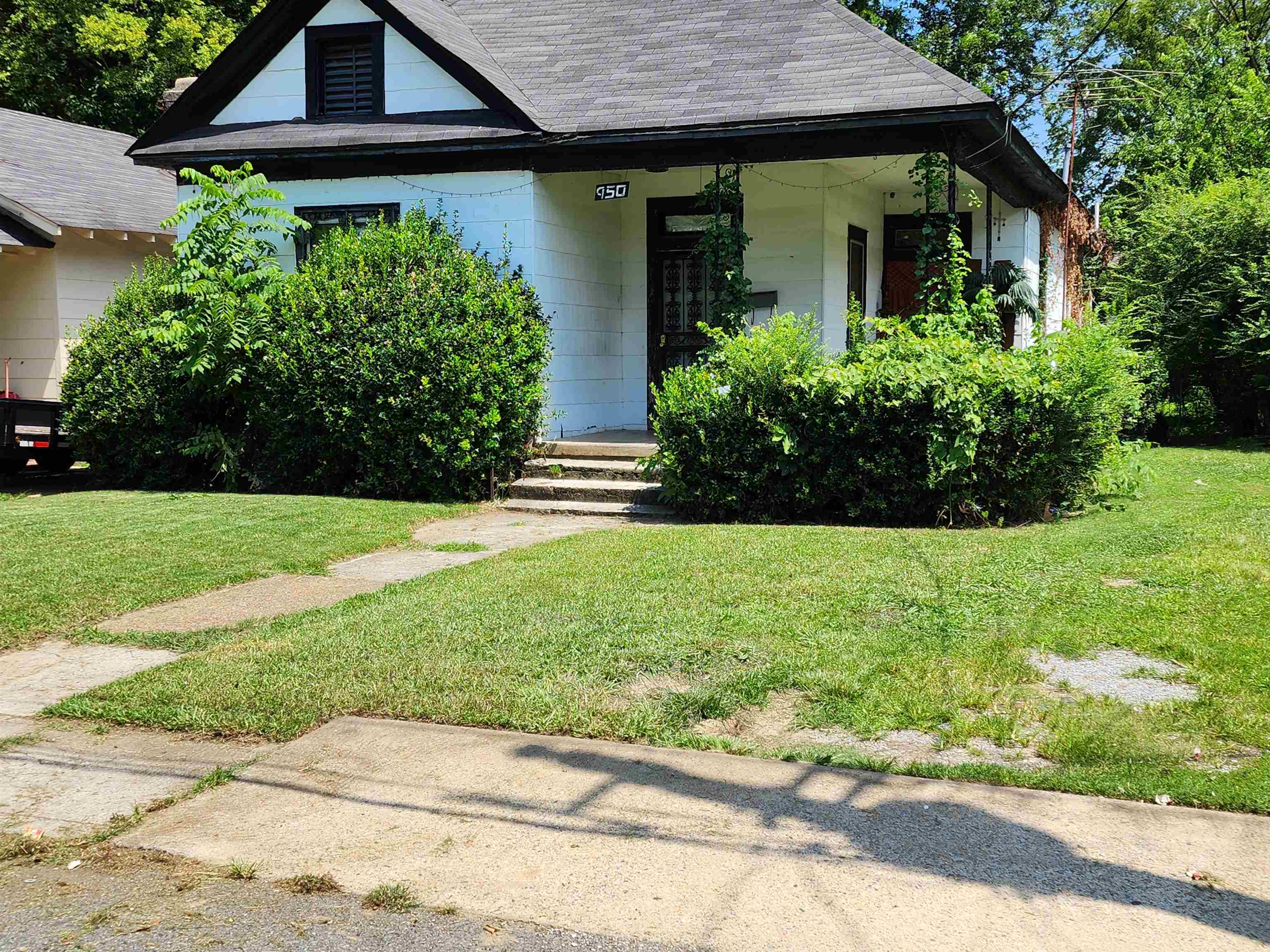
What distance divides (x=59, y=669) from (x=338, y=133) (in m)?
9.41

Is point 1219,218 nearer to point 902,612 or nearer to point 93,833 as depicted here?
point 902,612

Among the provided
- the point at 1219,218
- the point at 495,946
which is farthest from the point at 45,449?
the point at 1219,218

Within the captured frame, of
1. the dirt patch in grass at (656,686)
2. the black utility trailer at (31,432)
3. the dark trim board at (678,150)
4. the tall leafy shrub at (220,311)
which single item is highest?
the dark trim board at (678,150)

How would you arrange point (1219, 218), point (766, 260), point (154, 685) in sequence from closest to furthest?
point (154, 685) < point (766, 260) < point (1219, 218)

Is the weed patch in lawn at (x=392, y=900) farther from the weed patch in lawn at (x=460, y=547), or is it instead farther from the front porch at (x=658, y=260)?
the front porch at (x=658, y=260)

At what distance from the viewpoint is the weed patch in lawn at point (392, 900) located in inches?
135

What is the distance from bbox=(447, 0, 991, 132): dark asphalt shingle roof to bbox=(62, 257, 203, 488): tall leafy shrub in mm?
4849

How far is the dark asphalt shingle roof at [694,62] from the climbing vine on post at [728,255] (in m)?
0.88

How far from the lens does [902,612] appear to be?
6.54 metres

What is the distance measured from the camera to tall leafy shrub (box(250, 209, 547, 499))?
11289mm

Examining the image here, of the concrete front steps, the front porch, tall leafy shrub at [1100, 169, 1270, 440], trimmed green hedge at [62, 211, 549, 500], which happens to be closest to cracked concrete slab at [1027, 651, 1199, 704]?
the concrete front steps

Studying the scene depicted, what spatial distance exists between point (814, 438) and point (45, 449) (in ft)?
30.4

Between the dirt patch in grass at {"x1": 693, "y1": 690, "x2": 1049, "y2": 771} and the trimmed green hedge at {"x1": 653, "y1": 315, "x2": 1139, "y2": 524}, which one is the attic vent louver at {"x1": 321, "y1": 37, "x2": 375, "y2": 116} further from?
the dirt patch in grass at {"x1": 693, "y1": 690, "x2": 1049, "y2": 771}

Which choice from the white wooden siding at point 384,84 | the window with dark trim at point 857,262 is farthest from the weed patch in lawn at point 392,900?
the window with dark trim at point 857,262
